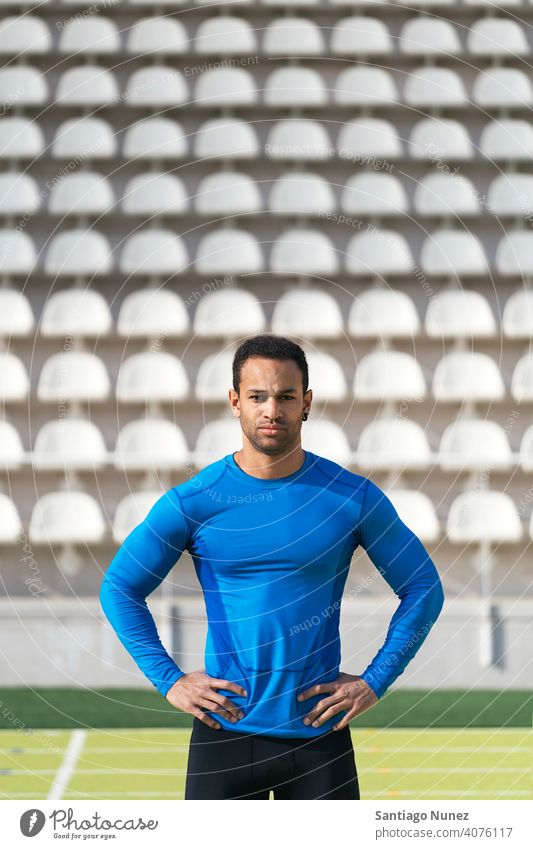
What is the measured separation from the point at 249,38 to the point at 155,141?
1134 millimetres

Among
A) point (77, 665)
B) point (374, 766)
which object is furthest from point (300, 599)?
point (77, 665)

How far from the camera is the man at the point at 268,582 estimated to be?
1.95 meters

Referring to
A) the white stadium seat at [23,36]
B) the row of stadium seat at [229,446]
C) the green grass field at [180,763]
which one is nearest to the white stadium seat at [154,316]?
the row of stadium seat at [229,446]

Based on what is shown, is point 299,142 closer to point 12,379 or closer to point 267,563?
point 12,379

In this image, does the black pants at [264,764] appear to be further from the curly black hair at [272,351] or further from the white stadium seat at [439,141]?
the white stadium seat at [439,141]

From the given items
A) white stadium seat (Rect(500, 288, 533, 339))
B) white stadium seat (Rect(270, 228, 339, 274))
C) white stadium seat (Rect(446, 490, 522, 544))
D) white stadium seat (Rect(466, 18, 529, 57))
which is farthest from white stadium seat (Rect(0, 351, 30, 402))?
white stadium seat (Rect(466, 18, 529, 57))

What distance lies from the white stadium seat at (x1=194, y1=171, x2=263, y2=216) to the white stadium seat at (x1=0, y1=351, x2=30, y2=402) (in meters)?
1.52

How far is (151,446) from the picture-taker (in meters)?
7.01

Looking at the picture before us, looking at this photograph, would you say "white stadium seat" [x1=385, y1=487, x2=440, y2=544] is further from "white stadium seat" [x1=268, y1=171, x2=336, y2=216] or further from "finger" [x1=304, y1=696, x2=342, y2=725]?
"finger" [x1=304, y1=696, x2=342, y2=725]

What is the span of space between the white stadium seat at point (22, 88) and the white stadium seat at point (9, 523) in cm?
270

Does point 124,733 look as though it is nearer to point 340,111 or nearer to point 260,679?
point 260,679

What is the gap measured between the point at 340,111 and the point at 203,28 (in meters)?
1.09

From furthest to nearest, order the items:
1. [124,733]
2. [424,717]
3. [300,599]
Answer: [424,717] → [124,733] → [300,599]

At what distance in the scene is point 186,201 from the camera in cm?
771
